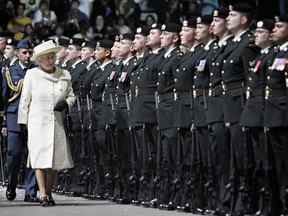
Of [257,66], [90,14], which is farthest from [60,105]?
[90,14]

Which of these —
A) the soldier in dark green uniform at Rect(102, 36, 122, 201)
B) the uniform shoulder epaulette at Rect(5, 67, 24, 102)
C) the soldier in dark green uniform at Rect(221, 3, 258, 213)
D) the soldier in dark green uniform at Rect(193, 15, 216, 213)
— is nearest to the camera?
the soldier in dark green uniform at Rect(221, 3, 258, 213)

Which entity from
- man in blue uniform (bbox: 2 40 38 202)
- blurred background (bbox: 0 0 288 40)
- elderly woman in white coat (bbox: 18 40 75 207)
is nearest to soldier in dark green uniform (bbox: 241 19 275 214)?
elderly woman in white coat (bbox: 18 40 75 207)

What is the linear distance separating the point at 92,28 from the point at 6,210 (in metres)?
14.6

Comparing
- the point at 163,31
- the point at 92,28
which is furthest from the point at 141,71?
the point at 92,28

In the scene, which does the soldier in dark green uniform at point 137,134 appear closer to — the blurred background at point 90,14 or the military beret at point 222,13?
the military beret at point 222,13

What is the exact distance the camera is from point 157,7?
32781mm

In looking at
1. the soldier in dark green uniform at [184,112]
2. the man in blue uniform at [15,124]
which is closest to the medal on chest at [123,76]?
the soldier in dark green uniform at [184,112]

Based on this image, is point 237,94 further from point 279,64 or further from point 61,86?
point 61,86

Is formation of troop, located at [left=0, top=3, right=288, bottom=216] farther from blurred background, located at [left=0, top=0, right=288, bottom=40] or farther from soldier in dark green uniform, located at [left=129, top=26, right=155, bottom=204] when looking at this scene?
blurred background, located at [left=0, top=0, right=288, bottom=40]

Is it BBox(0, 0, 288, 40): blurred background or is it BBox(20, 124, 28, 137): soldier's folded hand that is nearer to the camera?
BBox(20, 124, 28, 137): soldier's folded hand

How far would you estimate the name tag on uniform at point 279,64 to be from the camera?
1488 cm

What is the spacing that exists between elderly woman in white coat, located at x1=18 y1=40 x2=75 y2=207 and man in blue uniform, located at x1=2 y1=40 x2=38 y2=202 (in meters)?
1.01

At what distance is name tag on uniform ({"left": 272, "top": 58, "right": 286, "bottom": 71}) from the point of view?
1488 centimetres

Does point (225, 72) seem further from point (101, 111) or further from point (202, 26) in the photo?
point (101, 111)
